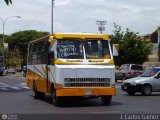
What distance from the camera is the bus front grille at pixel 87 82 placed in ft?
64.1

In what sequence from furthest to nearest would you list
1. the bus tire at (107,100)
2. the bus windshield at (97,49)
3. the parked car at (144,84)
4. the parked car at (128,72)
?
the parked car at (128,72), the parked car at (144,84), the bus tire at (107,100), the bus windshield at (97,49)

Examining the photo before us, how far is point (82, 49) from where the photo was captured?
66.1 ft

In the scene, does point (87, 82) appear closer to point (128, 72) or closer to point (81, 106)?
point (81, 106)

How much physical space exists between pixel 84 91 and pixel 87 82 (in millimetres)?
407

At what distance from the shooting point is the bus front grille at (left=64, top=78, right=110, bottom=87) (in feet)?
64.1

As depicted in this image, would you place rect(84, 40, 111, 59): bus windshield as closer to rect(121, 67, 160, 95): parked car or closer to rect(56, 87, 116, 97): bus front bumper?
rect(56, 87, 116, 97): bus front bumper

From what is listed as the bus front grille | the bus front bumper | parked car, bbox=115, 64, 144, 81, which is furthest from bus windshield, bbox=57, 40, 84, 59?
parked car, bbox=115, 64, 144, 81

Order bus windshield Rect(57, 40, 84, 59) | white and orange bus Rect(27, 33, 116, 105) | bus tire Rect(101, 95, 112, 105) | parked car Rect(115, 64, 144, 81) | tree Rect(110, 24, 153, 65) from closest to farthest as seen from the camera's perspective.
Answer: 1. white and orange bus Rect(27, 33, 116, 105)
2. bus windshield Rect(57, 40, 84, 59)
3. bus tire Rect(101, 95, 112, 105)
4. parked car Rect(115, 64, 144, 81)
5. tree Rect(110, 24, 153, 65)

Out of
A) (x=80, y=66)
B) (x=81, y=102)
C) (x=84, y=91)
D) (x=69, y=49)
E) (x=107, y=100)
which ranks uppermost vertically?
(x=69, y=49)

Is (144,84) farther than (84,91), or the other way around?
(144,84)

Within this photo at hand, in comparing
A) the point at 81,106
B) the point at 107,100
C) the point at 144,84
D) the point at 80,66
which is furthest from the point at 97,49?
the point at 144,84

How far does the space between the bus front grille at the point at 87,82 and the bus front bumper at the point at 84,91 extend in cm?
19

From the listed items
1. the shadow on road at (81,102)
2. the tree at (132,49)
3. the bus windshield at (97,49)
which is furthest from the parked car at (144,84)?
the tree at (132,49)

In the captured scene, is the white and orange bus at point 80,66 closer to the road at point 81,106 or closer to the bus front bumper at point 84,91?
the bus front bumper at point 84,91
